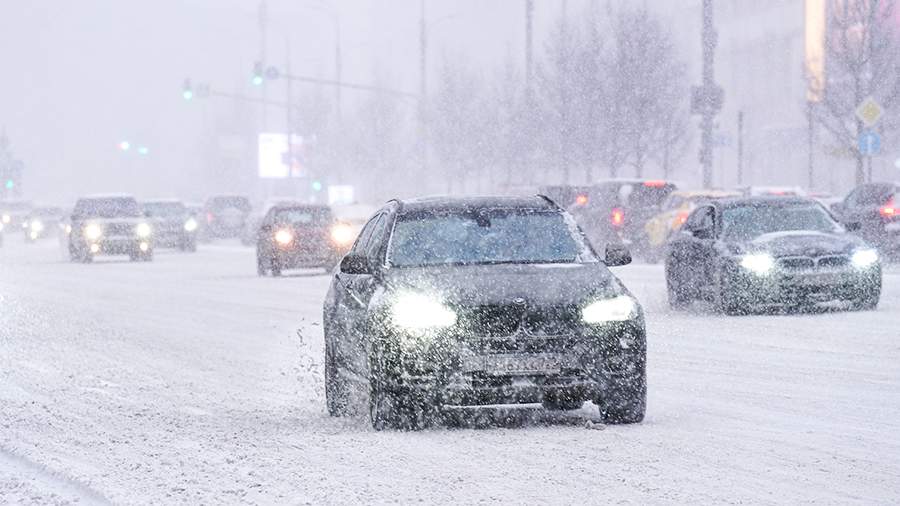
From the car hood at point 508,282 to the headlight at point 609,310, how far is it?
6 centimetres

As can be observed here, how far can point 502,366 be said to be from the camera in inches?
413

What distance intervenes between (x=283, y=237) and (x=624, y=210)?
306 inches

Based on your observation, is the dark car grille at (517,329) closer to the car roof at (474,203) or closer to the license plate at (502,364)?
the license plate at (502,364)

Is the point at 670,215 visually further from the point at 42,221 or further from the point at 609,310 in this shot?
the point at 42,221

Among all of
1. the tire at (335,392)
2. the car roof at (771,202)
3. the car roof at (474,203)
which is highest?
the car roof at (474,203)

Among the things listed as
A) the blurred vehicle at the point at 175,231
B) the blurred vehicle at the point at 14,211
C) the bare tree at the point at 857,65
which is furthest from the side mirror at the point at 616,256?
the blurred vehicle at the point at 14,211

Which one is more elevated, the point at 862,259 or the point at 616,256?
the point at 616,256

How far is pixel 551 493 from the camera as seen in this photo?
8.35m

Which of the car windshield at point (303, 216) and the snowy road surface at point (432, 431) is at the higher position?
the car windshield at point (303, 216)

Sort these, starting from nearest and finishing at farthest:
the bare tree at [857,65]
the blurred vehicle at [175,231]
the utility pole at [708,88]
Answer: the utility pole at [708,88]
the bare tree at [857,65]
the blurred vehicle at [175,231]

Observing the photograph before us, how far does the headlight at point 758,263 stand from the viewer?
67.1 feet

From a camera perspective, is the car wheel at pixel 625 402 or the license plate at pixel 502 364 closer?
the license plate at pixel 502 364

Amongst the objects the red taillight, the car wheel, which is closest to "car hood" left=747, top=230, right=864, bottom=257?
the car wheel

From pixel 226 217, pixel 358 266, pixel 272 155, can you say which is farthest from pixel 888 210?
pixel 272 155
